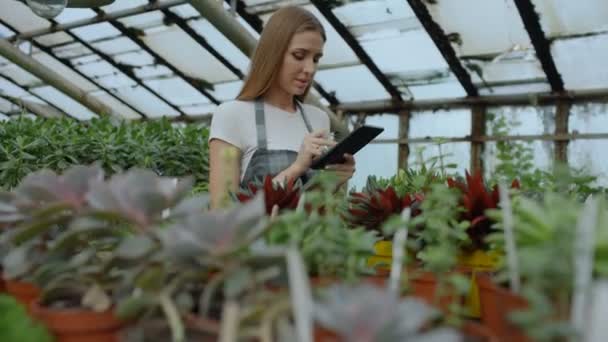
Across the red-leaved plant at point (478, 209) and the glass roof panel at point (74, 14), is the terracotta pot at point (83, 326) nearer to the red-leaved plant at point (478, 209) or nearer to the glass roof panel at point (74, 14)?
the red-leaved plant at point (478, 209)

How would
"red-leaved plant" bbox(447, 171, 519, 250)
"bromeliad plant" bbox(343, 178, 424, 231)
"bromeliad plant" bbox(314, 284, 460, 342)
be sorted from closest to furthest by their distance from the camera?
"bromeliad plant" bbox(314, 284, 460, 342) < "red-leaved plant" bbox(447, 171, 519, 250) < "bromeliad plant" bbox(343, 178, 424, 231)

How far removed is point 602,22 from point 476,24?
1.06m

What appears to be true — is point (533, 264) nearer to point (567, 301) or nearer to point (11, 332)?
point (567, 301)

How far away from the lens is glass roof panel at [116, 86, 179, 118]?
8.24 metres

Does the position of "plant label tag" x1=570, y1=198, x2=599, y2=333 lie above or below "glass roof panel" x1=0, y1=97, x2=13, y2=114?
below

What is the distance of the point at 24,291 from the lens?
62 cm

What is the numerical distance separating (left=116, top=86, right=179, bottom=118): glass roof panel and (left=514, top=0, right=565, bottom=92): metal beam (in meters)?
5.08

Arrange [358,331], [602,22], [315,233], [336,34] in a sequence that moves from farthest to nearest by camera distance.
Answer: [336,34]
[602,22]
[315,233]
[358,331]

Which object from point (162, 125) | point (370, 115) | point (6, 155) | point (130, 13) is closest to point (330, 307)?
point (6, 155)

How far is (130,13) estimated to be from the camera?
637cm

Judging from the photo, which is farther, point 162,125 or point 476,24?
point 476,24

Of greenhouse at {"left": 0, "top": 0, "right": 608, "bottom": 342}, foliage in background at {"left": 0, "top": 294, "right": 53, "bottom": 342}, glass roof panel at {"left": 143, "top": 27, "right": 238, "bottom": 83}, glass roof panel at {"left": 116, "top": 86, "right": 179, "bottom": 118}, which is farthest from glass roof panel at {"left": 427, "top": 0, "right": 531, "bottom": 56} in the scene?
foliage in background at {"left": 0, "top": 294, "right": 53, "bottom": 342}

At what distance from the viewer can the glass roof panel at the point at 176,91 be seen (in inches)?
304

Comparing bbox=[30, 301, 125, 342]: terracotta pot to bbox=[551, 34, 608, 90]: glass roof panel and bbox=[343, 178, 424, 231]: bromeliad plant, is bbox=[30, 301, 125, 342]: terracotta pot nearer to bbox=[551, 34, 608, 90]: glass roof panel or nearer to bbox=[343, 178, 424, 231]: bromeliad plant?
bbox=[343, 178, 424, 231]: bromeliad plant
